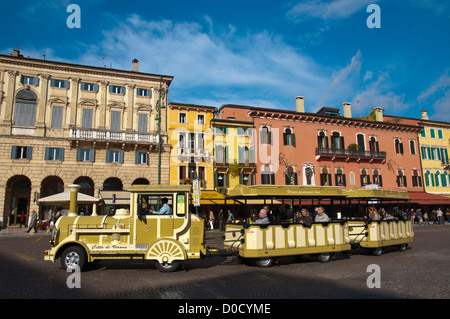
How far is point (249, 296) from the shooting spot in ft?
22.4

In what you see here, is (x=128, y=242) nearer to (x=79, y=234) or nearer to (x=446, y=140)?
(x=79, y=234)

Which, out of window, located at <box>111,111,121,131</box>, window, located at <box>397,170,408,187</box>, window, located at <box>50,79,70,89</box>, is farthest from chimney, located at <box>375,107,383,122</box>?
window, located at <box>50,79,70,89</box>

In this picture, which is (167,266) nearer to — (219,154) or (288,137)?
(219,154)

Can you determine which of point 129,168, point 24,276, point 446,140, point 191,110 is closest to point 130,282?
point 24,276

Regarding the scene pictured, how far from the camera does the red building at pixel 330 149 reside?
35188mm

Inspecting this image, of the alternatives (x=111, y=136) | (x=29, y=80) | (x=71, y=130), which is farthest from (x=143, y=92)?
(x=29, y=80)

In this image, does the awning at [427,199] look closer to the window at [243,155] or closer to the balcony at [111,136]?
the window at [243,155]

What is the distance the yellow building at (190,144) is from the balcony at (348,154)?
13578 millimetres

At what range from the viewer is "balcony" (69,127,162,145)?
2936 centimetres

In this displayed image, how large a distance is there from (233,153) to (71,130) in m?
15.9

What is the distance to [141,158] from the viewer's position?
31.6 meters

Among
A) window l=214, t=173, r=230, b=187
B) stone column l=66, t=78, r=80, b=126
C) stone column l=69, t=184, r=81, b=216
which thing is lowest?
stone column l=69, t=184, r=81, b=216

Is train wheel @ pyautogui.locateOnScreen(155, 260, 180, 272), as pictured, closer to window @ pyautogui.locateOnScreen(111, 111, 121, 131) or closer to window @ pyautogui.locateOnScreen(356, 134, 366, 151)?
window @ pyautogui.locateOnScreen(111, 111, 121, 131)

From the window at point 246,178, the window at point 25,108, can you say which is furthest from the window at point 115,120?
the window at point 246,178
